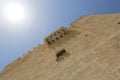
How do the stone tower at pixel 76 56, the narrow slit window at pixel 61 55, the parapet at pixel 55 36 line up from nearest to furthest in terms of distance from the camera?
the stone tower at pixel 76 56 < the narrow slit window at pixel 61 55 < the parapet at pixel 55 36

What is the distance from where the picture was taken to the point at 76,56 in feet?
48.8

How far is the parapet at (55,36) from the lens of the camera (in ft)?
67.1

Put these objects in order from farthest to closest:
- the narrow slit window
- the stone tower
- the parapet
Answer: the parapet → the narrow slit window → the stone tower

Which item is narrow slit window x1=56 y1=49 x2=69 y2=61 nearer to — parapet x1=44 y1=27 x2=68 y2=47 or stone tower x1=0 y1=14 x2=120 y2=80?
stone tower x1=0 y1=14 x2=120 y2=80

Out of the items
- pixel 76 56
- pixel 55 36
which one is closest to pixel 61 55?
pixel 76 56

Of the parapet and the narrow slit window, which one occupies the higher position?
the parapet

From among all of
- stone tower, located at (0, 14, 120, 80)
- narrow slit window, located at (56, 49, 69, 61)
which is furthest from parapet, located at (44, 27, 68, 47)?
narrow slit window, located at (56, 49, 69, 61)

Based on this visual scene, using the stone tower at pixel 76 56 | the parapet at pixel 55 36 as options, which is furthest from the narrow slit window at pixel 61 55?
the parapet at pixel 55 36

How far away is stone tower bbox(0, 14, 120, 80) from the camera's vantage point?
12.1 meters

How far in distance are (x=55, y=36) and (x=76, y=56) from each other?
6.44 metres

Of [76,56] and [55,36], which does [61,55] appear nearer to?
[76,56]

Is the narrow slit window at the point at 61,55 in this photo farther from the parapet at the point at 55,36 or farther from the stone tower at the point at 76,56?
the parapet at the point at 55,36

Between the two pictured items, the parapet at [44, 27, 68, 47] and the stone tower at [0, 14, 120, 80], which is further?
the parapet at [44, 27, 68, 47]

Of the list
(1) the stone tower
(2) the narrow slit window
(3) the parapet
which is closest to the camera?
(1) the stone tower
